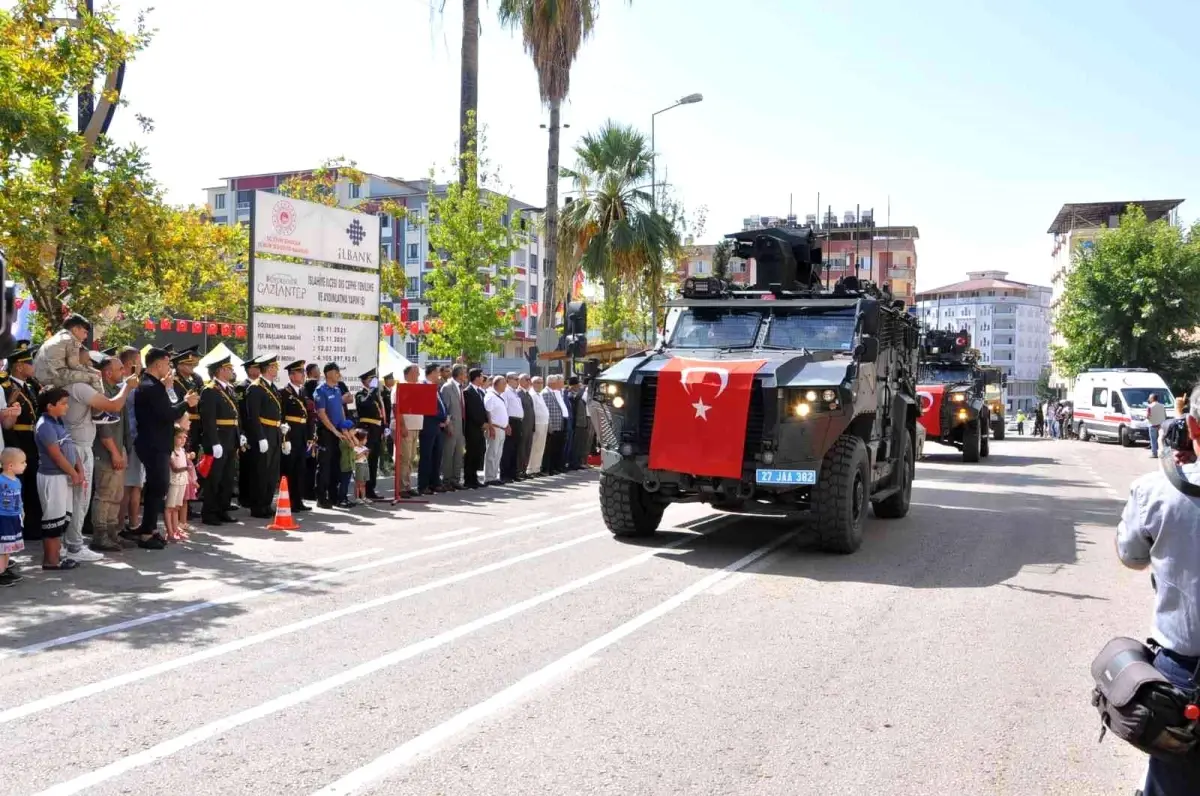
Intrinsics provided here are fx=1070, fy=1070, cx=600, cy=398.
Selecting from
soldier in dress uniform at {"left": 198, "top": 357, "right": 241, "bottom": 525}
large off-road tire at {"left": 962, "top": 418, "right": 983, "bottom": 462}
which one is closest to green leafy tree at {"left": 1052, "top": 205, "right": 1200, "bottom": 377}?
large off-road tire at {"left": 962, "top": 418, "right": 983, "bottom": 462}

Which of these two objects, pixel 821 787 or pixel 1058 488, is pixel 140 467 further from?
pixel 1058 488

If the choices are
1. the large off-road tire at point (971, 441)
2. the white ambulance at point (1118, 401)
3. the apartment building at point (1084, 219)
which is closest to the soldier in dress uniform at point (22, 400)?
the large off-road tire at point (971, 441)

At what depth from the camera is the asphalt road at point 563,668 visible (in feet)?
14.7

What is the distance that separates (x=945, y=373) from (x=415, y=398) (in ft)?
52.0

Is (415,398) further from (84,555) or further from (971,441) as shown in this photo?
(971,441)

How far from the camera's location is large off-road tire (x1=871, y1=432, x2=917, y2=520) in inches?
515

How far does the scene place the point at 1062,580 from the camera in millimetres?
9164

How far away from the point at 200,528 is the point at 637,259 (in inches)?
771

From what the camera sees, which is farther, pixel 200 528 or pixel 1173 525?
pixel 200 528

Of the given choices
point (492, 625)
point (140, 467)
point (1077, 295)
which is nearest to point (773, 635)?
point (492, 625)

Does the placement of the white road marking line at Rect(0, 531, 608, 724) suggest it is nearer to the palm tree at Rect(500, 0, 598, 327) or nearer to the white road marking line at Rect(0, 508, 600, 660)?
the white road marking line at Rect(0, 508, 600, 660)

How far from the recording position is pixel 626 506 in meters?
10.7

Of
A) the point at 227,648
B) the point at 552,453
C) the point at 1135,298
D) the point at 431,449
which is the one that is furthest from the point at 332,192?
the point at 1135,298

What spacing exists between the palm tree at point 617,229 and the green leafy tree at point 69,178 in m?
16.0
